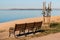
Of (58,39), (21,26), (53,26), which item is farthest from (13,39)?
(53,26)

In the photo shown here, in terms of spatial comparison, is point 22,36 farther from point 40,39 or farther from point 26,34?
point 40,39

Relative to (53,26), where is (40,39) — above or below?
above

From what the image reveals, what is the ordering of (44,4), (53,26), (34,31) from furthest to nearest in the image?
1. (44,4)
2. (53,26)
3. (34,31)

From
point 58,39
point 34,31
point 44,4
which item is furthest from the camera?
point 44,4

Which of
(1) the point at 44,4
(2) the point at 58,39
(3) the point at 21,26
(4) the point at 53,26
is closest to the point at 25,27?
(3) the point at 21,26

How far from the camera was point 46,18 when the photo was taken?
22016 millimetres

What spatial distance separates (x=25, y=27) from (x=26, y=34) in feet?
1.46

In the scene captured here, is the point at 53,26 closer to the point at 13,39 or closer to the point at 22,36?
the point at 22,36

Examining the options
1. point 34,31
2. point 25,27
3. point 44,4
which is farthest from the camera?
point 44,4

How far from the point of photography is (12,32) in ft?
48.4

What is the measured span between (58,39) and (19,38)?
7.72ft

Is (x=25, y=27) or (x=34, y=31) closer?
(x=25, y=27)

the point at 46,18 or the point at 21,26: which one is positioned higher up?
the point at 21,26

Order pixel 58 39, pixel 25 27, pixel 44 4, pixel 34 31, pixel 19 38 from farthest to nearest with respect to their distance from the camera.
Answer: pixel 44 4
pixel 34 31
pixel 25 27
pixel 19 38
pixel 58 39
